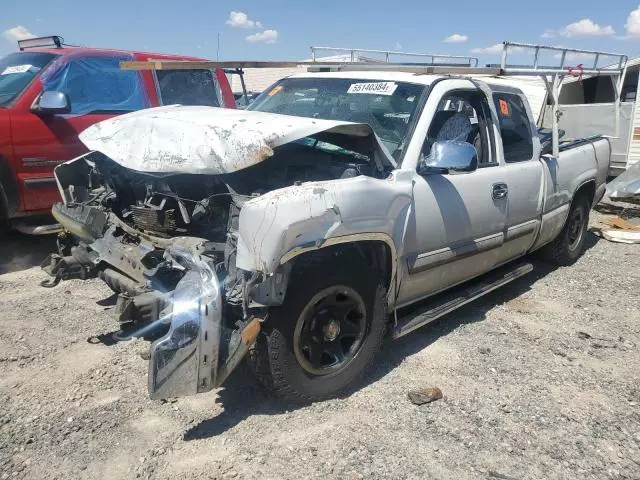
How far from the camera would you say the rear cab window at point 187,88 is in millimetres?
6203

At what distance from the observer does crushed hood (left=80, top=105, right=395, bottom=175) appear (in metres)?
2.90

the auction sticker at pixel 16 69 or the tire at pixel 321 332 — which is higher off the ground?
the auction sticker at pixel 16 69

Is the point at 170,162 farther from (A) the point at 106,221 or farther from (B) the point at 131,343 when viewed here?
(B) the point at 131,343

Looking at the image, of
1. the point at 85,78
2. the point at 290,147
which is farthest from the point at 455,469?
the point at 85,78

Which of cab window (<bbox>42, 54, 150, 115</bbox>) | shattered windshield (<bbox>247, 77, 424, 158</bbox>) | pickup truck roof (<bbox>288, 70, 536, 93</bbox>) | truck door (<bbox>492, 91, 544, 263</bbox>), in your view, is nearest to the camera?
shattered windshield (<bbox>247, 77, 424, 158</bbox>)

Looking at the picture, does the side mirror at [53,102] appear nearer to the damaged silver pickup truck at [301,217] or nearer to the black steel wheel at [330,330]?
the damaged silver pickup truck at [301,217]

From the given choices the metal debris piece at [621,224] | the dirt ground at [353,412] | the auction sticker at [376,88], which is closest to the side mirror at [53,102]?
the dirt ground at [353,412]

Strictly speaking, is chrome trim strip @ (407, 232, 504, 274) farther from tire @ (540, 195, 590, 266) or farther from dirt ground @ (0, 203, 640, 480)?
tire @ (540, 195, 590, 266)

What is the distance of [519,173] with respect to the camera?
426 cm

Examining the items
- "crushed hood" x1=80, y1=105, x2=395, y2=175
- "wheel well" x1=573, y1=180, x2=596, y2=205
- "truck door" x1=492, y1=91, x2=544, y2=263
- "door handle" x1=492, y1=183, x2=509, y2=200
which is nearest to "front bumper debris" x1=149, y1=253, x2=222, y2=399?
"crushed hood" x1=80, y1=105, x2=395, y2=175

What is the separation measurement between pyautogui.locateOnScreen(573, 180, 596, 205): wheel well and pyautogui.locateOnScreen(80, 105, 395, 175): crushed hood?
10.9ft

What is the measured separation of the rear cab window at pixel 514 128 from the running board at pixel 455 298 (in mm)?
984

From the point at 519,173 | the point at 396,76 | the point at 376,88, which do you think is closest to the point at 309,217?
A: the point at 376,88

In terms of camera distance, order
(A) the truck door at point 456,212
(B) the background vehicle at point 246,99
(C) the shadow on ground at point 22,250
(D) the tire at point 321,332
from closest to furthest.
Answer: (D) the tire at point 321,332 < (A) the truck door at point 456,212 < (C) the shadow on ground at point 22,250 < (B) the background vehicle at point 246,99
